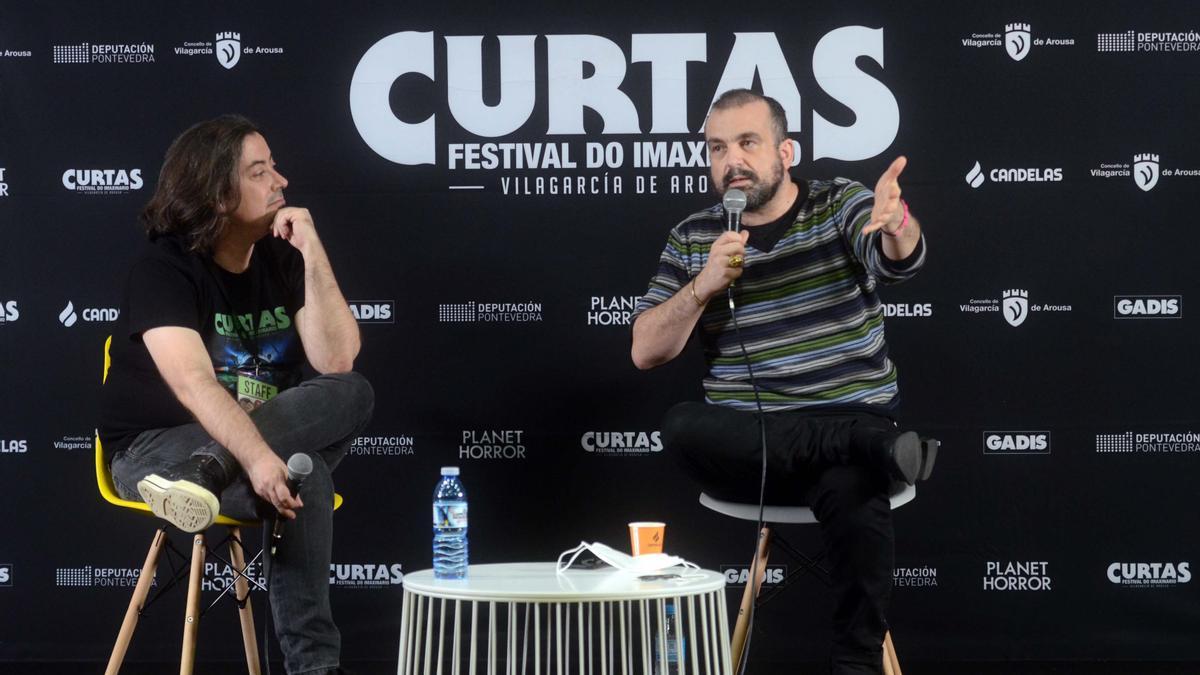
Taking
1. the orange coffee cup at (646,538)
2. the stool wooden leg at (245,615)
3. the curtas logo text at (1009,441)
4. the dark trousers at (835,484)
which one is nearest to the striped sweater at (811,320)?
the dark trousers at (835,484)

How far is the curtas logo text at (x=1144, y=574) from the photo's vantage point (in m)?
3.39

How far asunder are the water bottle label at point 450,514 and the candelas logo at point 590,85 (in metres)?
1.45

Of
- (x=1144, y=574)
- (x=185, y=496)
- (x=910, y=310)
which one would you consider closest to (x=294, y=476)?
(x=185, y=496)

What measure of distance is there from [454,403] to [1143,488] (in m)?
1.96

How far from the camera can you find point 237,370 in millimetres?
2730

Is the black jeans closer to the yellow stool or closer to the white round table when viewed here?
the yellow stool

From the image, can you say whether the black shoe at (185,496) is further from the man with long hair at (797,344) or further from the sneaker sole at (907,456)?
the sneaker sole at (907,456)

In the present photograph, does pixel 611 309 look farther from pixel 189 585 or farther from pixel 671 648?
pixel 189 585

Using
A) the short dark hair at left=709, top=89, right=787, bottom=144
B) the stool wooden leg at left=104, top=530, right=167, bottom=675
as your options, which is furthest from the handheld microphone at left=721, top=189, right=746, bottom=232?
the stool wooden leg at left=104, top=530, right=167, bottom=675

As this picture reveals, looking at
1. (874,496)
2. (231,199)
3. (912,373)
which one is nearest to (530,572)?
(874,496)

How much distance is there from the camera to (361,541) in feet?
11.4

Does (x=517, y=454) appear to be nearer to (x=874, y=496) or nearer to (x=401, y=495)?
(x=401, y=495)

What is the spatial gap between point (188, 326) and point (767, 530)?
1.34 m

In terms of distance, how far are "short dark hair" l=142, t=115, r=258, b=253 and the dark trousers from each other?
115 centimetres
